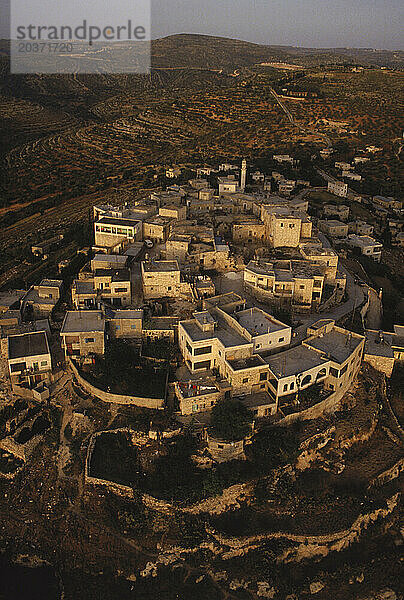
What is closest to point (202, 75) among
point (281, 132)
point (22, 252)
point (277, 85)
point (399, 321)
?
point (277, 85)

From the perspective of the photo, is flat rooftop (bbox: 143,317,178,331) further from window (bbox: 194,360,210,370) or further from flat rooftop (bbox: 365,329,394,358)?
flat rooftop (bbox: 365,329,394,358)

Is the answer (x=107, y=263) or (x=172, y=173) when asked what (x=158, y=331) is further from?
(x=172, y=173)

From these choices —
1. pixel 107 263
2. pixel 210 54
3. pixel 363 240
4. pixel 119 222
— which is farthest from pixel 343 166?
pixel 210 54

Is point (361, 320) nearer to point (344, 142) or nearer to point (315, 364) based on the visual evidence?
point (315, 364)

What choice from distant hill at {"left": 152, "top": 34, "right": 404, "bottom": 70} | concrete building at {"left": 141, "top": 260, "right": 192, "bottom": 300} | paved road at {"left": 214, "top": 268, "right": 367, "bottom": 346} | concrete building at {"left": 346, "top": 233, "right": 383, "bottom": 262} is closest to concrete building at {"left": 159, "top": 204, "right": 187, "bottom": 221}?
paved road at {"left": 214, "top": 268, "right": 367, "bottom": 346}

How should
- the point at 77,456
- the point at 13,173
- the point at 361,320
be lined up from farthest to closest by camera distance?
the point at 13,173
the point at 361,320
the point at 77,456

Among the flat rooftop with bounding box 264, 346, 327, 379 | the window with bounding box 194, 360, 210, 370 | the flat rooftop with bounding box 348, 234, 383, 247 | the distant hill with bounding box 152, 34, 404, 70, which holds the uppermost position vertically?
the distant hill with bounding box 152, 34, 404, 70

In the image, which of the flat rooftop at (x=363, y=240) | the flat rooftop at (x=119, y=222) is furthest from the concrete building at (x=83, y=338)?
the flat rooftop at (x=363, y=240)
